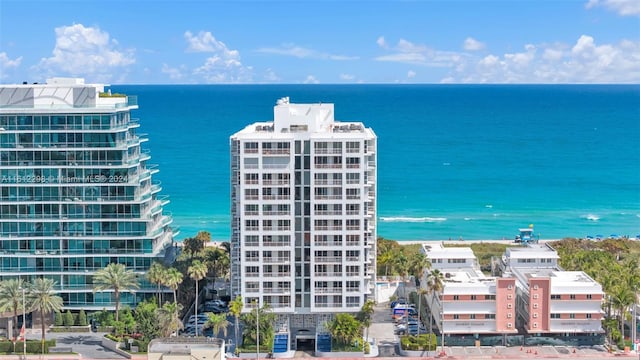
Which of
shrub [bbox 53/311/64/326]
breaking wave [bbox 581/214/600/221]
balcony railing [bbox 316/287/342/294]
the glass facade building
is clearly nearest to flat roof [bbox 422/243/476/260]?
balcony railing [bbox 316/287/342/294]

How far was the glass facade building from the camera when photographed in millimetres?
76562

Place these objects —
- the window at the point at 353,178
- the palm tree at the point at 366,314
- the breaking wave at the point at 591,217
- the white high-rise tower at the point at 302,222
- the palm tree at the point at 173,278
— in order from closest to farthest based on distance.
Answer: the palm tree at the point at 366,314 → the white high-rise tower at the point at 302,222 → the window at the point at 353,178 → the palm tree at the point at 173,278 → the breaking wave at the point at 591,217

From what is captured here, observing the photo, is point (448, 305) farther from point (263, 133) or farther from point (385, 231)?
point (385, 231)

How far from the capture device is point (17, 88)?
7688 cm

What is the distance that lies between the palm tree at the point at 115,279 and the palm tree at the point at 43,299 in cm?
357

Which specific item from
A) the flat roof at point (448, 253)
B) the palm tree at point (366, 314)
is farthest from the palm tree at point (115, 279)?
the flat roof at point (448, 253)

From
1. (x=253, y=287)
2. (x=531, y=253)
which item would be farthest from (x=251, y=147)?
(x=531, y=253)

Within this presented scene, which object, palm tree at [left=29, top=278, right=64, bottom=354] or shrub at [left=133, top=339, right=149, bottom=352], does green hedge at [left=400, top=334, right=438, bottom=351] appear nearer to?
shrub at [left=133, top=339, right=149, bottom=352]

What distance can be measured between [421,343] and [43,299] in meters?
31.9

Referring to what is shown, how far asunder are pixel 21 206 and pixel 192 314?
61.9 ft

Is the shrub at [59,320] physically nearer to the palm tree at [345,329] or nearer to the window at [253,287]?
the window at [253,287]

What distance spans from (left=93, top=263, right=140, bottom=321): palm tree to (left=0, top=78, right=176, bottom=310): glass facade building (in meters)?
2.66

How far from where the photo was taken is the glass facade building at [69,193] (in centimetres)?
7656

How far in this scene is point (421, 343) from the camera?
234 feet
